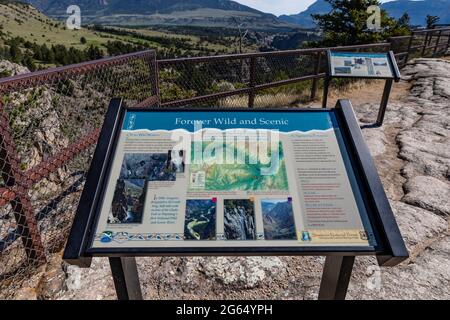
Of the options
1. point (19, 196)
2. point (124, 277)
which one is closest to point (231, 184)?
point (124, 277)

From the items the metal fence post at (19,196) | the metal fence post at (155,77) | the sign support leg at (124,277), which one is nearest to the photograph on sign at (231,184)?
the sign support leg at (124,277)

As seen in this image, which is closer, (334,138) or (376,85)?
(334,138)

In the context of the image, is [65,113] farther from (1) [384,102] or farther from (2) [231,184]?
(1) [384,102]

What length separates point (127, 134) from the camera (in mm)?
2137

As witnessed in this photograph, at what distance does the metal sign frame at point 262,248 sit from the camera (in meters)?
1.66

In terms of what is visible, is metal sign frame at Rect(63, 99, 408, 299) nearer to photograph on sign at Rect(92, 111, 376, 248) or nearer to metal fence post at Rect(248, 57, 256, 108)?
photograph on sign at Rect(92, 111, 376, 248)

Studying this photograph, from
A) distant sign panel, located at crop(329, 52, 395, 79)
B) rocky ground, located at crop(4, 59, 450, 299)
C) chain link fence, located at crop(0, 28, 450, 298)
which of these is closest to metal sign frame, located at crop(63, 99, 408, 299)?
rocky ground, located at crop(4, 59, 450, 299)

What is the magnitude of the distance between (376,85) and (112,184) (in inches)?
426

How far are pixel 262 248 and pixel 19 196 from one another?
Result: 85.2 inches

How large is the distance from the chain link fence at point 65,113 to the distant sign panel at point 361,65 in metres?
1.18

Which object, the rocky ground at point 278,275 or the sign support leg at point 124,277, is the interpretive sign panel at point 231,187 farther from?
the rocky ground at point 278,275

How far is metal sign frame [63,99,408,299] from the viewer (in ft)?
5.44
